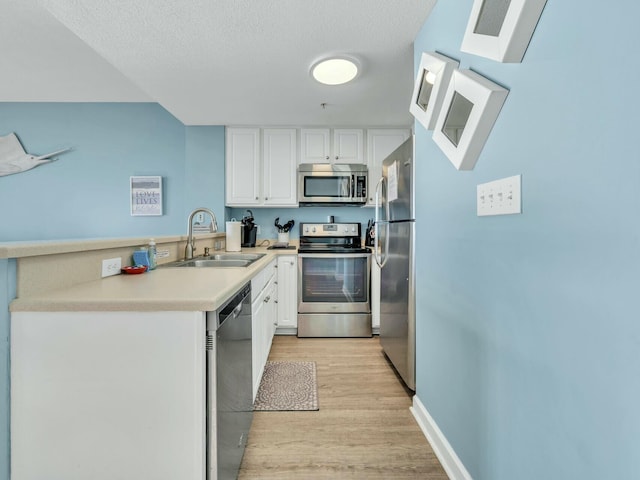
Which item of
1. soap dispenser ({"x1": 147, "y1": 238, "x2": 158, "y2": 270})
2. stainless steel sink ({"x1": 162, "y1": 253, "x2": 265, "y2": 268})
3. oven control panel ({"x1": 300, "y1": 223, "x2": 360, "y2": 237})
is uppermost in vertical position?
oven control panel ({"x1": 300, "y1": 223, "x2": 360, "y2": 237})

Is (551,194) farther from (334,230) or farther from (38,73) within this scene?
(38,73)

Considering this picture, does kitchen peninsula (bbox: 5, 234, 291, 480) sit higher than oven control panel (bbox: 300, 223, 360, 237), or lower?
lower

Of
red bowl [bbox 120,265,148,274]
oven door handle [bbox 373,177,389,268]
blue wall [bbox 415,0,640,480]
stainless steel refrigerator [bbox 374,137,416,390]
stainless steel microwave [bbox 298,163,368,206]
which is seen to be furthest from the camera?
stainless steel microwave [bbox 298,163,368,206]

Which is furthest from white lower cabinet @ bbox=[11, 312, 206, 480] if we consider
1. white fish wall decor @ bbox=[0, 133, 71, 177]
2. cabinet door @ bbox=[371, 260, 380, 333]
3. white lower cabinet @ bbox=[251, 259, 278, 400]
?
white fish wall decor @ bbox=[0, 133, 71, 177]

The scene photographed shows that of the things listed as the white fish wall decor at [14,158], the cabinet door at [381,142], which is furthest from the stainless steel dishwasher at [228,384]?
the white fish wall decor at [14,158]

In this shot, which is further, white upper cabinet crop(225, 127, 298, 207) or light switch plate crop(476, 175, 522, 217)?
white upper cabinet crop(225, 127, 298, 207)

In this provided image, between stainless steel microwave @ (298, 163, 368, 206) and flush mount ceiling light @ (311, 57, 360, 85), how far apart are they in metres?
1.05

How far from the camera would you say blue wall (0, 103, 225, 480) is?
3416mm

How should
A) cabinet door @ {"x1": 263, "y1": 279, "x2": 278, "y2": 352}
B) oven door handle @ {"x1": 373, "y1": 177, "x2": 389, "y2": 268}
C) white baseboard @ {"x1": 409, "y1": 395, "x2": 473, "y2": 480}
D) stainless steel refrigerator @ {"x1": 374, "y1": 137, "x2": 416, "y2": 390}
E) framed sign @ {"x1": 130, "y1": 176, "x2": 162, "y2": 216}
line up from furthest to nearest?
1. framed sign @ {"x1": 130, "y1": 176, "x2": 162, "y2": 216}
2. oven door handle @ {"x1": 373, "y1": 177, "x2": 389, "y2": 268}
3. cabinet door @ {"x1": 263, "y1": 279, "x2": 278, "y2": 352}
4. stainless steel refrigerator @ {"x1": 374, "y1": 137, "x2": 416, "y2": 390}
5. white baseboard @ {"x1": 409, "y1": 395, "x2": 473, "y2": 480}

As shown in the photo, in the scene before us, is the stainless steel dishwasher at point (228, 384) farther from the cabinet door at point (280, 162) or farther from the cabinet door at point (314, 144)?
the cabinet door at point (314, 144)

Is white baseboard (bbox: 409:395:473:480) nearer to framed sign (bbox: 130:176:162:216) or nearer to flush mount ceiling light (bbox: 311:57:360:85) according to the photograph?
flush mount ceiling light (bbox: 311:57:360:85)

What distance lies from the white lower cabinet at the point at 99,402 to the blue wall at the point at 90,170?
2.76 meters

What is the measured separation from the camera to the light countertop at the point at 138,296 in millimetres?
856

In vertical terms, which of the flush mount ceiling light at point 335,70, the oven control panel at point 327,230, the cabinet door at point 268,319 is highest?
the flush mount ceiling light at point 335,70
